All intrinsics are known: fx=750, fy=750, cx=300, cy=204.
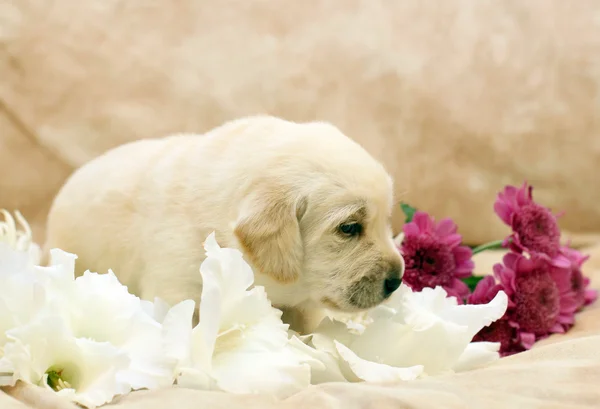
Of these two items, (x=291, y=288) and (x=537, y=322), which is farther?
(x=537, y=322)

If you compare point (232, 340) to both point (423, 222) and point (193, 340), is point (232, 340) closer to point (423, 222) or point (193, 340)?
point (193, 340)

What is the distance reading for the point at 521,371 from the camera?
1168 millimetres

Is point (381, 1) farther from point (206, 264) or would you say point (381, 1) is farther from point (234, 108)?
point (206, 264)

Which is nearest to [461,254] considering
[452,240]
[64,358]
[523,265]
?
[452,240]

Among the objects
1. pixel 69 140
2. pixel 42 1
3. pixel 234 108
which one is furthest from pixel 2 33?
pixel 234 108

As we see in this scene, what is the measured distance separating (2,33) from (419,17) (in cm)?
132

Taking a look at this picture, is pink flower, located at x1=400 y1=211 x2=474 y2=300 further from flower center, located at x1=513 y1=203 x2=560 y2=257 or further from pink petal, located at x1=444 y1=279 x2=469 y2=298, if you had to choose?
flower center, located at x1=513 y1=203 x2=560 y2=257

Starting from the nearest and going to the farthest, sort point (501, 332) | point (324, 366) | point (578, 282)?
1. point (324, 366)
2. point (501, 332)
3. point (578, 282)

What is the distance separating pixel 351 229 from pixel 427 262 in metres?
0.40

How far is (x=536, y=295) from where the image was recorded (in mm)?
1683

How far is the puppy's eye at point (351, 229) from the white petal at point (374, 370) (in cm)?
26

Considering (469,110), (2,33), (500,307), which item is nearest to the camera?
(500,307)

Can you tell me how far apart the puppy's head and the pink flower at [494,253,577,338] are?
37 centimetres

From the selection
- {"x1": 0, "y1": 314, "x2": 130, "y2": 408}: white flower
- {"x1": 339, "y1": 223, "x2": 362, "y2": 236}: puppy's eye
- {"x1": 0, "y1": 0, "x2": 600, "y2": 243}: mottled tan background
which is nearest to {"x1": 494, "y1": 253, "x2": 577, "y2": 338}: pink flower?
{"x1": 339, "y1": 223, "x2": 362, "y2": 236}: puppy's eye
